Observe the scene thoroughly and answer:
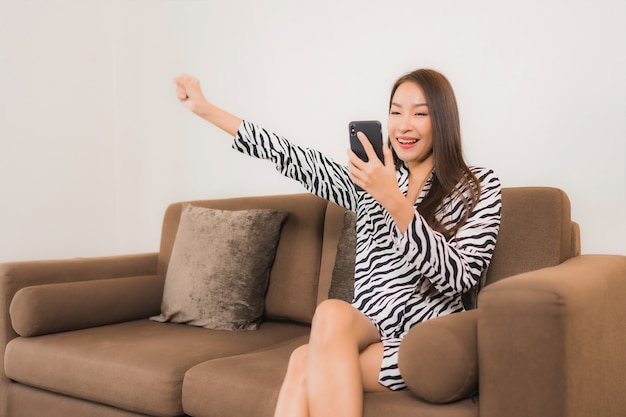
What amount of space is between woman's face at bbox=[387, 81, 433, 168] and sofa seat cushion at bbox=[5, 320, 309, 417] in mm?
815

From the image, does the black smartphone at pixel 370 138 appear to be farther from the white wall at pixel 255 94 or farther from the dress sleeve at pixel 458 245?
the white wall at pixel 255 94

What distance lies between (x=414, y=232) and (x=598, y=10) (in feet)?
4.10

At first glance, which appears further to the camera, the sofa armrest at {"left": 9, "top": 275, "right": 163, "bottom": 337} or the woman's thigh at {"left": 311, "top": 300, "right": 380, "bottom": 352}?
the sofa armrest at {"left": 9, "top": 275, "right": 163, "bottom": 337}

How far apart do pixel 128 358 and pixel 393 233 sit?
3.10 ft

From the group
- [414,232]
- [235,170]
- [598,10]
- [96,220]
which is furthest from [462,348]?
[96,220]

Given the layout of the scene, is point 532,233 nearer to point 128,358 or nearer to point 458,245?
point 458,245

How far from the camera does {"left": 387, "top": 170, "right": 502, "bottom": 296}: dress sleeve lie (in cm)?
161

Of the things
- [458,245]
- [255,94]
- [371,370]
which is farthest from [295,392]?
[255,94]

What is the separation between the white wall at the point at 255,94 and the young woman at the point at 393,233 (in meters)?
0.66

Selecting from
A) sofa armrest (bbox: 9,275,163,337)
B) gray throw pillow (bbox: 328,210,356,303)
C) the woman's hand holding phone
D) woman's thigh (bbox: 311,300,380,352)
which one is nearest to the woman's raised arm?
the woman's hand holding phone

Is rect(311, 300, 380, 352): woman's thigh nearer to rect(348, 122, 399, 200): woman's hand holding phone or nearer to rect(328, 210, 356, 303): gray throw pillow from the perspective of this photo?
rect(348, 122, 399, 200): woman's hand holding phone

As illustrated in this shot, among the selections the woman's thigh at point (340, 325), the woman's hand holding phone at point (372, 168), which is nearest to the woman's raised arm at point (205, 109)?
the woman's hand holding phone at point (372, 168)

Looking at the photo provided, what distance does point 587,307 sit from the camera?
1.47 m

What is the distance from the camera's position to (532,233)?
6.58ft
